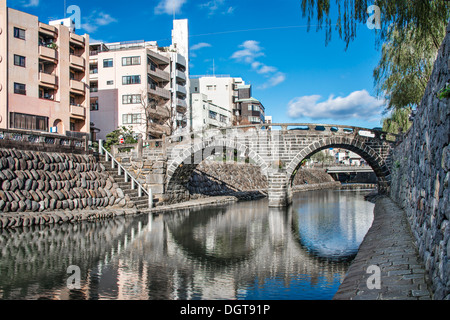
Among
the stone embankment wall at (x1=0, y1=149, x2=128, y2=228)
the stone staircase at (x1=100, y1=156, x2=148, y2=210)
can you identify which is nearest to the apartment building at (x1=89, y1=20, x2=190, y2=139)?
the stone staircase at (x1=100, y1=156, x2=148, y2=210)

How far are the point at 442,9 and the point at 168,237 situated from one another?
363 inches

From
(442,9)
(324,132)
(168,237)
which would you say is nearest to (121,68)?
(324,132)

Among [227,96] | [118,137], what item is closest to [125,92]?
[118,137]

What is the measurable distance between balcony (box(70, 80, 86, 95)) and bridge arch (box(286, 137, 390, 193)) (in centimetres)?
1788

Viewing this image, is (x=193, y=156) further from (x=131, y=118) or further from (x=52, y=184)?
(x=131, y=118)

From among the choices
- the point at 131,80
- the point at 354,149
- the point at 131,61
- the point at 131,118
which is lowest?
the point at 354,149

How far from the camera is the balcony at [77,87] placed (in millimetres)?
30000

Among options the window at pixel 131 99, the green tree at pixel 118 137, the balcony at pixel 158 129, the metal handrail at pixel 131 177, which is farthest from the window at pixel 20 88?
the window at pixel 131 99

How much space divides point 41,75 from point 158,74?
47.1 ft

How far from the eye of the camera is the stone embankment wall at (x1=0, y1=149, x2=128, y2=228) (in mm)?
14125

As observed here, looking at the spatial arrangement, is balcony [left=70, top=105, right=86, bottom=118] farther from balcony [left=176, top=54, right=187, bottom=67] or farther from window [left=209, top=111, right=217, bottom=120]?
window [left=209, top=111, right=217, bottom=120]

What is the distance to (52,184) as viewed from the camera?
15.7 meters

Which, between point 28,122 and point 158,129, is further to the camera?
point 158,129
